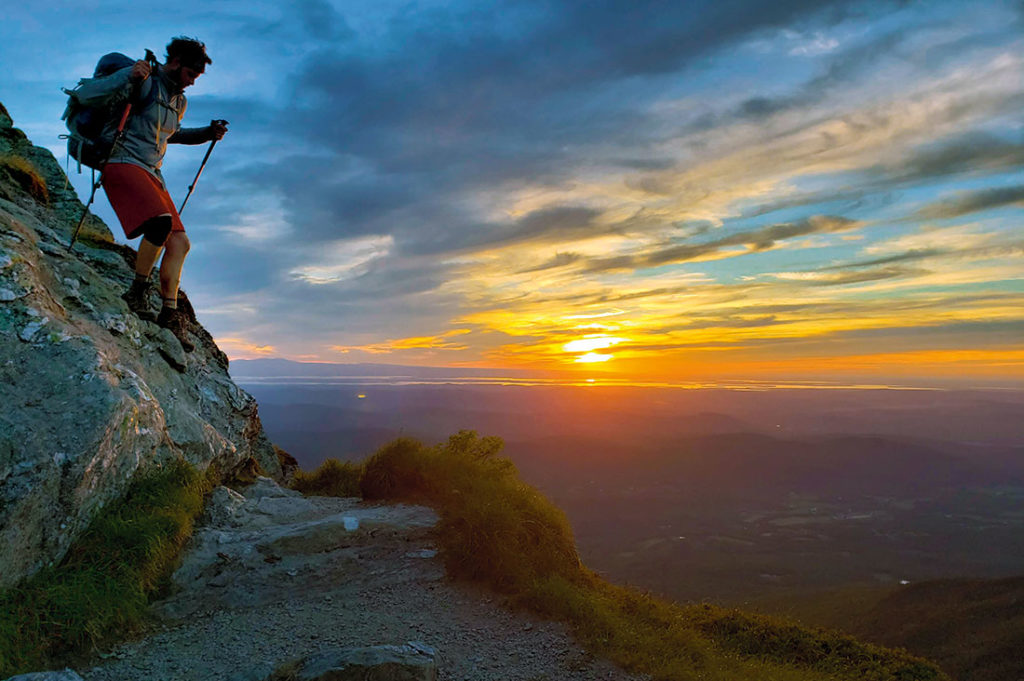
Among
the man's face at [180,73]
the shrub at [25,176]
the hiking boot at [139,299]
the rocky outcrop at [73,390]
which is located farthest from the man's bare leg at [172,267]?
the shrub at [25,176]

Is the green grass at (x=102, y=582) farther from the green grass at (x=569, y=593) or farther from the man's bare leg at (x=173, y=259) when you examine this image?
the green grass at (x=569, y=593)

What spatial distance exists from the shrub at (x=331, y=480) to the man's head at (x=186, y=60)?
843 cm

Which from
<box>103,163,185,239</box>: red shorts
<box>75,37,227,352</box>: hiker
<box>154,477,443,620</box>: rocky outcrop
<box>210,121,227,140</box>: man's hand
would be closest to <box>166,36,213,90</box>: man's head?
<box>75,37,227,352</box>: hiker

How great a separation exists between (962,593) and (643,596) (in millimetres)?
156215

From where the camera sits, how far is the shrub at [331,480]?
1263 cm

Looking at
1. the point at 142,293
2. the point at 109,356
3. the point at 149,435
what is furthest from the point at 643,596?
the point at 142,293

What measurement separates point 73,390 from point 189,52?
4.84 m

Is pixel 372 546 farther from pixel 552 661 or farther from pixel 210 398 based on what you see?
pixel 210 398

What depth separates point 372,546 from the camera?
29.1ft

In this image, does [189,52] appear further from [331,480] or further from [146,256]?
[331,480]

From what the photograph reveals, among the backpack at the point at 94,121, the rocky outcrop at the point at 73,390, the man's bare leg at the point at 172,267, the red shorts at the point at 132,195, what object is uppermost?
the backpack at the point at 94,121

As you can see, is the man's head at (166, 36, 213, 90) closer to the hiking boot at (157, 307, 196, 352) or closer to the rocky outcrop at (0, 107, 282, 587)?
the rocky outcrop at (0, 107, 282, 587)

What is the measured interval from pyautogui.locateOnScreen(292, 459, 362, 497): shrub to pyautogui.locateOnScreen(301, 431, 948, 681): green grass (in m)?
0.05

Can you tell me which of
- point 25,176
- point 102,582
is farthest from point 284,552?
point 25,176
